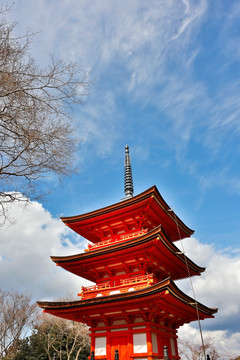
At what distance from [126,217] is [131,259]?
2.76m

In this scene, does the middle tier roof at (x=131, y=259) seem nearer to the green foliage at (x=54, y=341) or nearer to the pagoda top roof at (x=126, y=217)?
the pagoda top roof at (x=126, y=217)

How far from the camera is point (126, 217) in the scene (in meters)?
16.6

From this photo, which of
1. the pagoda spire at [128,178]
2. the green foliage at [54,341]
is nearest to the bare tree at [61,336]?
the green foliage at [54,341]

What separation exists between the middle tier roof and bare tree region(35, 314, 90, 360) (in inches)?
743

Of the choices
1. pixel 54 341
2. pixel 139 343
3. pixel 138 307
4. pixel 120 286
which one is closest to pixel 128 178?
pixel 120 286

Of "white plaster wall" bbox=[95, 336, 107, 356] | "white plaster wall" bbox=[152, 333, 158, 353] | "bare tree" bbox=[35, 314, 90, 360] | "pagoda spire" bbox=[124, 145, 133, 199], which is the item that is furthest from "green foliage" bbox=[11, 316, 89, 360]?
"white plaster wall" bbox=[152, 333, 158, 353]

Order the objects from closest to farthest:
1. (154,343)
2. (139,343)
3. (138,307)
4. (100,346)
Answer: (139,343), (138,307), (154,343), (100,346)

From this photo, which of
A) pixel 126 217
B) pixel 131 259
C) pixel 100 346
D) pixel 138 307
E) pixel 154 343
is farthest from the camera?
pixel 126 217

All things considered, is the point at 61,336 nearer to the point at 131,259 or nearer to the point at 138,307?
the point at 131,259

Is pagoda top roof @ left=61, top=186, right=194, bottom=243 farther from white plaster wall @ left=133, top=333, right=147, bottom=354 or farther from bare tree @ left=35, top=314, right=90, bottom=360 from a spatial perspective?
bare tree @ left=35, top=314, right=90, bottom=360

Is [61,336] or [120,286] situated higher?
[120,286]

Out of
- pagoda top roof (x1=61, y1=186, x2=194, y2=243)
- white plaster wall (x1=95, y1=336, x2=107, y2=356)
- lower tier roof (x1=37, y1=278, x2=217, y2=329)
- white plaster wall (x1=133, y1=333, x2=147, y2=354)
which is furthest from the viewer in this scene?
pagoda top roof (x1=61, y1=186, x2=194, y2=243)

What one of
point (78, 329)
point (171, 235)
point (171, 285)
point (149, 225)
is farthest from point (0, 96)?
point (78, 329)

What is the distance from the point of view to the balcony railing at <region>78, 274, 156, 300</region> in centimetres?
1338
